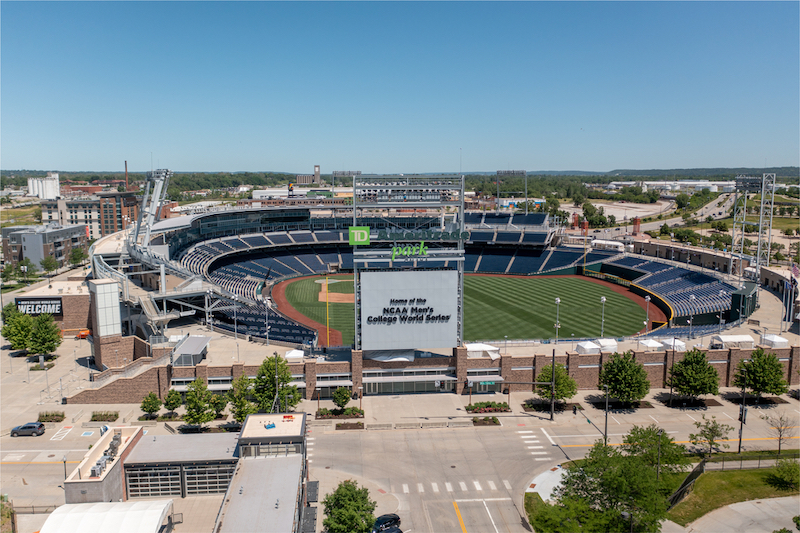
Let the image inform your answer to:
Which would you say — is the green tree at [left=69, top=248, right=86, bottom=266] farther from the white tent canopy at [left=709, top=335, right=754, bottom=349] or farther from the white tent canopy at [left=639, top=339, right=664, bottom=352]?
the white tent canopy at [left=709, top=335, right=754, bottom=349]

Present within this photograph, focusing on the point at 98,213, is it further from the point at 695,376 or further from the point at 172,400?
the point at 695,376

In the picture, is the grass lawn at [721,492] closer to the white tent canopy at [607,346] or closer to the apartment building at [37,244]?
the white tent canopy at [607,346]

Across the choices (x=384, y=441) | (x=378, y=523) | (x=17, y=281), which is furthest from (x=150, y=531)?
(x=17, y=281)

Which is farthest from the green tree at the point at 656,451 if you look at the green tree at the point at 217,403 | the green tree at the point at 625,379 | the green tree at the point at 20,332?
the green tree at the point at 20,332

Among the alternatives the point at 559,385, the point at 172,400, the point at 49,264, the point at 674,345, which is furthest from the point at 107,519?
the point at 49,264

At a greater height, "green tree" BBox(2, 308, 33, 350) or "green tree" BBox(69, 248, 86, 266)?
"green tree" BBox(69, 248, 86, 266)

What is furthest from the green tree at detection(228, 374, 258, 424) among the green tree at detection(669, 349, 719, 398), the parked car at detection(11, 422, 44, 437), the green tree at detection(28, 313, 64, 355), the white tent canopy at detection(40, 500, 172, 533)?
the green tree at detection(669, 349, 719, 398)
